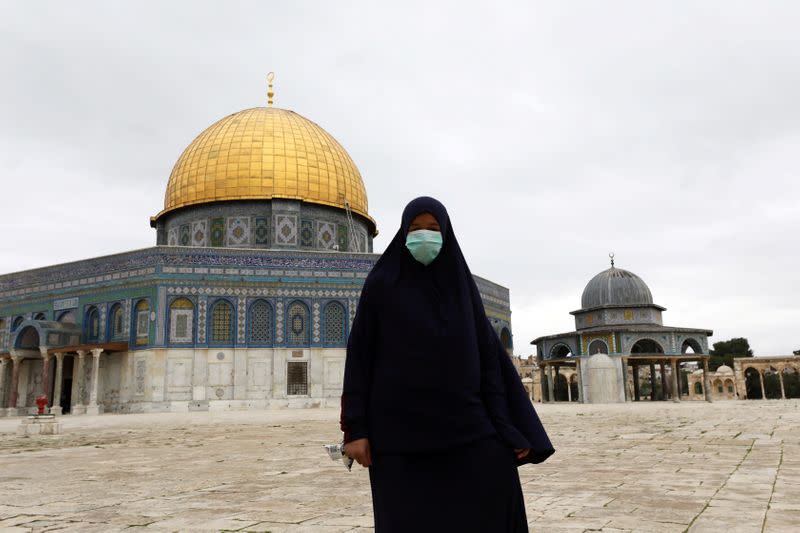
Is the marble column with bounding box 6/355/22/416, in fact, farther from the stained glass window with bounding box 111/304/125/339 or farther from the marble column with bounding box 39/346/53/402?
the stained glass window with bounding box 111/304/125/339

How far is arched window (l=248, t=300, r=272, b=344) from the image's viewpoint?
25.2 metres

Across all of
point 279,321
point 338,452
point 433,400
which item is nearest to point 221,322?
point 279,321

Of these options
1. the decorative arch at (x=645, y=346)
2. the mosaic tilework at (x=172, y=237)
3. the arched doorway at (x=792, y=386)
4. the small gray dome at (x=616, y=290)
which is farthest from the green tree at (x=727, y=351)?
the mosaic tilework at (x=172, y=237)

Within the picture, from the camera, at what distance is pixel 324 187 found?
1164 inches

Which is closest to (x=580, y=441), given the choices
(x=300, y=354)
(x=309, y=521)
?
(x=309, y=521)

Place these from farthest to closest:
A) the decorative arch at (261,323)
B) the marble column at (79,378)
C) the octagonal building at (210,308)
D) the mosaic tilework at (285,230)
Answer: the mosaic tilework at (285,230)
the decorative arch at (261,323)
the marble column at (79,378)
the octagonal building at (210,308)

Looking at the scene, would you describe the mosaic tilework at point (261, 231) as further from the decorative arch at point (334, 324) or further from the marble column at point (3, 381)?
the marble column at point (3, 381)

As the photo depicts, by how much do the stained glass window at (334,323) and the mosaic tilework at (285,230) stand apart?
3747 millimetres

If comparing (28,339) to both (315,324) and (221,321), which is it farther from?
(315,324)

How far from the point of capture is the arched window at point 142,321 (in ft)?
80.2

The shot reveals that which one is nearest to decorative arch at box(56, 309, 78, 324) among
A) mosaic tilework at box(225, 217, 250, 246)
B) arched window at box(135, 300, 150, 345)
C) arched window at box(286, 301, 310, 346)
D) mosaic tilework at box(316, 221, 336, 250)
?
arched window at box(135, 300, 150, 345)

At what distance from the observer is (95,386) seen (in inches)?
951

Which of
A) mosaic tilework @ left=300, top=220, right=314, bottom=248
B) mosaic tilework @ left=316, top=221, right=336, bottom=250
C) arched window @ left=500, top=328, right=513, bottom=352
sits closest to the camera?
mosaic tilework @ left=300, top=220, right=314, bottom=248

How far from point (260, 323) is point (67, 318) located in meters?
8.16
